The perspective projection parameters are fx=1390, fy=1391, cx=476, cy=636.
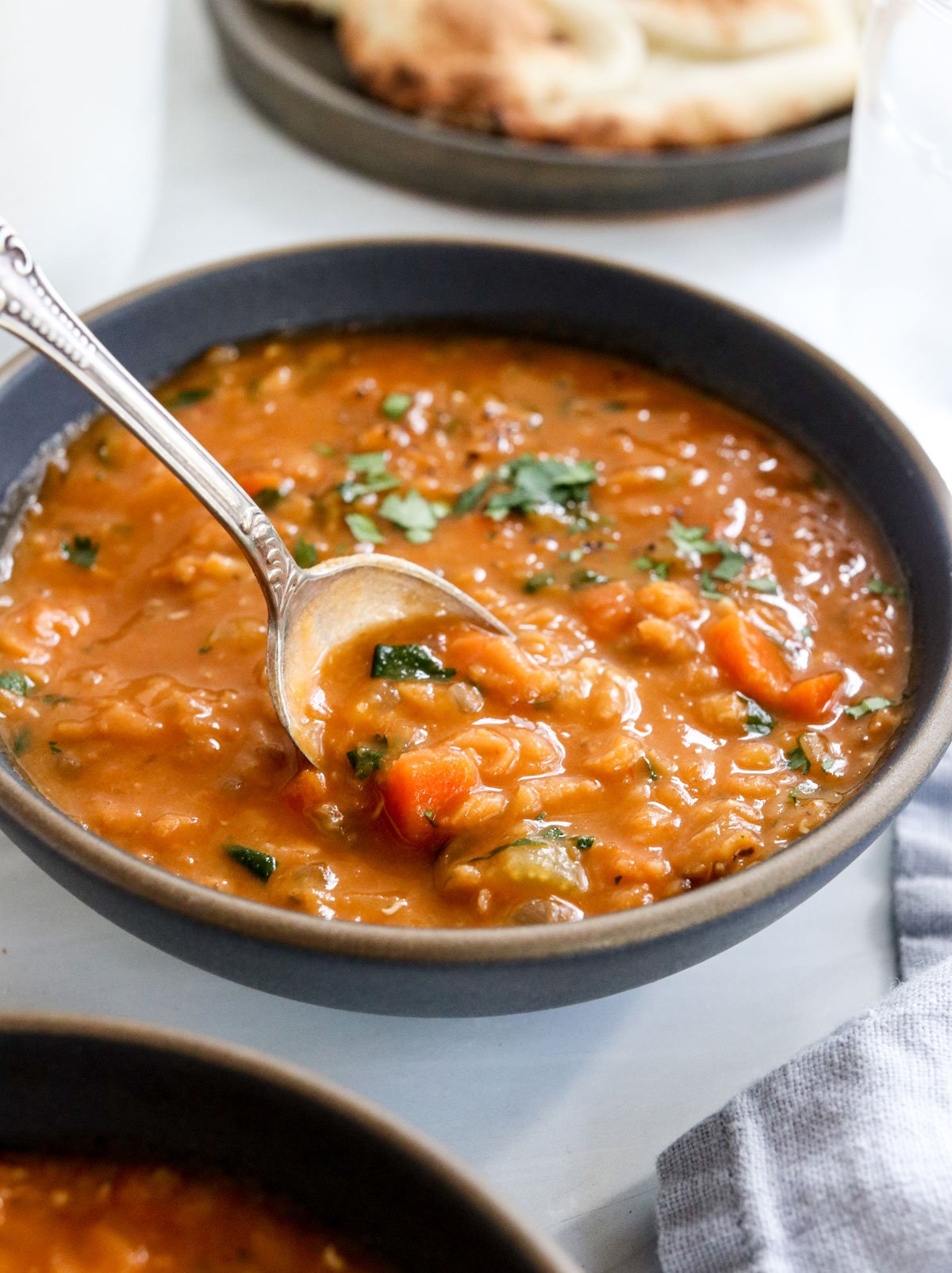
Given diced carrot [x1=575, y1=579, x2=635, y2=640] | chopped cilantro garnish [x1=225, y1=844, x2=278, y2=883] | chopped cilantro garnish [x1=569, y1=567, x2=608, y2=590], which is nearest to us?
chopped cilantro garnish [x1=225, y1=844, x2=278, y2=883]

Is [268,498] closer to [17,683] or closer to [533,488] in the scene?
[533,488]

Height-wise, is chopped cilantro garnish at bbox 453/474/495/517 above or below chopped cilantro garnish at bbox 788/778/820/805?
above

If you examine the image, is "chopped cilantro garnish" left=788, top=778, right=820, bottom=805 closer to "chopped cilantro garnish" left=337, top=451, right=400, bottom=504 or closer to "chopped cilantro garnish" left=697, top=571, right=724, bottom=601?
"chopped cilantro garnish" left=697, top=571, right=724, bottom=601

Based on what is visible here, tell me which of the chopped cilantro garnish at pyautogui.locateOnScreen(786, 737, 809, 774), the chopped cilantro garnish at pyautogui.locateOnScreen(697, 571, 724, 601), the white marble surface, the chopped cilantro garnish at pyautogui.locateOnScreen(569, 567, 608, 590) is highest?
the chopped cilantro garnish at pyautogui.locateOnScreen(569, 567, 608, 590)

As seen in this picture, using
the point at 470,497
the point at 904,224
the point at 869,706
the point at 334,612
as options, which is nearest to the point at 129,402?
the point at 334,612

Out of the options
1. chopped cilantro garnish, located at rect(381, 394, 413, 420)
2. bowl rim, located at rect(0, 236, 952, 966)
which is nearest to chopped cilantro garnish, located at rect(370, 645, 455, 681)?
bowl rim, located at rect(0, 236, 952, 966)

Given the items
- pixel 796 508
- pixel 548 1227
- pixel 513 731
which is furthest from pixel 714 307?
pixel 548 1227
